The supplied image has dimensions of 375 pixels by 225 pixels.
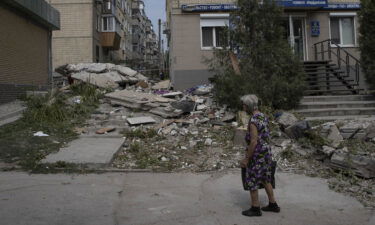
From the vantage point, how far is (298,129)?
328 inches

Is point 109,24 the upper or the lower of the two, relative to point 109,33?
upper

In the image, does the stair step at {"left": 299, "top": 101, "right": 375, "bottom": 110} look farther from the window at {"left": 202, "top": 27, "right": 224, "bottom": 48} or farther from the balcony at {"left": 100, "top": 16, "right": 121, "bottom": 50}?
the balcony at {"left": 100, "top": 16, "right": 121, "bottom": 50}

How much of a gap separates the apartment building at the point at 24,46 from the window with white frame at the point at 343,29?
568 inches

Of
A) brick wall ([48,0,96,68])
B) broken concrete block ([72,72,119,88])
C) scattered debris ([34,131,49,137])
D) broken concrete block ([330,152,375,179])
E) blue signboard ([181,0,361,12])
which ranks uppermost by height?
brick wall ([48,0,96,68])

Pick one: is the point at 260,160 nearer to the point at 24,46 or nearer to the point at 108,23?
the point at 24,46

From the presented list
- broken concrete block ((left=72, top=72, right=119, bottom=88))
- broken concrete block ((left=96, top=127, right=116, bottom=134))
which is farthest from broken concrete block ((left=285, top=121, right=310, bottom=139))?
broken concrete block ((left=72, top=72, right=119, bottom=88))

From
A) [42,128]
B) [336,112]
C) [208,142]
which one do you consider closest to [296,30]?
[336,112]

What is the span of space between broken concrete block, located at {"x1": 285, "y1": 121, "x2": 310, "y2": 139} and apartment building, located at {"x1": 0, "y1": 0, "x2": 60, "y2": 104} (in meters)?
10.4

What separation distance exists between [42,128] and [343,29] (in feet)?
50.3

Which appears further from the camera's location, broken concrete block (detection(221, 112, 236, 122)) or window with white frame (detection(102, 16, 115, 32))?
window with white frame (detection(102, 16, 115, 32))

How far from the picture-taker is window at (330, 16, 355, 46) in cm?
1759

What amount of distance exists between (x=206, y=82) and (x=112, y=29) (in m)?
21.2

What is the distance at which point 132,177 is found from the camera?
6371mm

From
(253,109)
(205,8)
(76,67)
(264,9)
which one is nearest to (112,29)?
(76,67)
